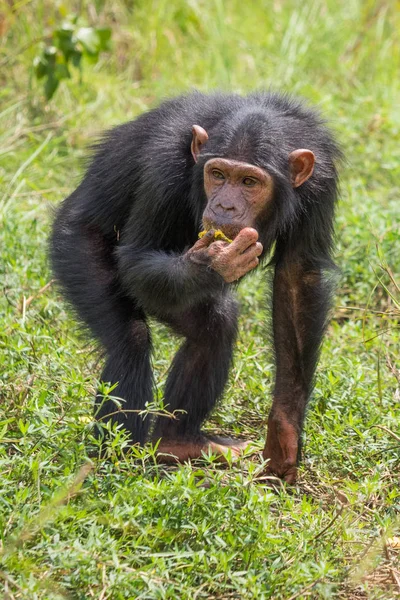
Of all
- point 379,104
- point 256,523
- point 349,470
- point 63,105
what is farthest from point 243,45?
point 256,523

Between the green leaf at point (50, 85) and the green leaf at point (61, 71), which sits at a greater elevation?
the green leaf at point (61, 71)

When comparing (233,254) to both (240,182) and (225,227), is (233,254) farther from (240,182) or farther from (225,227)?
(240,182)

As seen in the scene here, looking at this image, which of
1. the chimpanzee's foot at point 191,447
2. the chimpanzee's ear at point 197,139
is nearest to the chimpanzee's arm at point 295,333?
the chimpanzee's foot at point 191,447

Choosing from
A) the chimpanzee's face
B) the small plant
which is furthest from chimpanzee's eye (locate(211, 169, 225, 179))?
the small plant

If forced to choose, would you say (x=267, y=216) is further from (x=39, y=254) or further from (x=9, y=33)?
(x=9, y=33)

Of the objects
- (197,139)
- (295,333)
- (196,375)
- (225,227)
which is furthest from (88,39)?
(225,227)

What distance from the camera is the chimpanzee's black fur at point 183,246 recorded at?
532 centimetres

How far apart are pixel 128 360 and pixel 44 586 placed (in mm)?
1980

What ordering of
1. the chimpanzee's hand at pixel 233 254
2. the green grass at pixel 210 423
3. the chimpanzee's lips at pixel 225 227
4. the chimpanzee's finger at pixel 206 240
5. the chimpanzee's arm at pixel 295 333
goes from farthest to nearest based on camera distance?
the chimpanzee's arm at pixel 295 333 → the chimpanzee's lips at pixel 225 227 → the chimpanzee's finger at pixel 206 240 → the chimpanzee's hand at pixel 233 254 → the green grass at pixel 210 423

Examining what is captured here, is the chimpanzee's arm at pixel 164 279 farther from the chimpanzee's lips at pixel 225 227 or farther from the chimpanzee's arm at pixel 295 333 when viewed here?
the chimpanzee's arm at pixel 295 333

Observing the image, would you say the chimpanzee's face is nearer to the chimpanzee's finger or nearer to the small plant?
the chimpanzee's finger

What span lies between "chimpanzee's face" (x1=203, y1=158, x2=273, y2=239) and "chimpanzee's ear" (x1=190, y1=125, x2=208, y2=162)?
0.19 meters

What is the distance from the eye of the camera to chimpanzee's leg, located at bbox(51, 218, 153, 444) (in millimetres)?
5289

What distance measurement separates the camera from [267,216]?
212 inches
